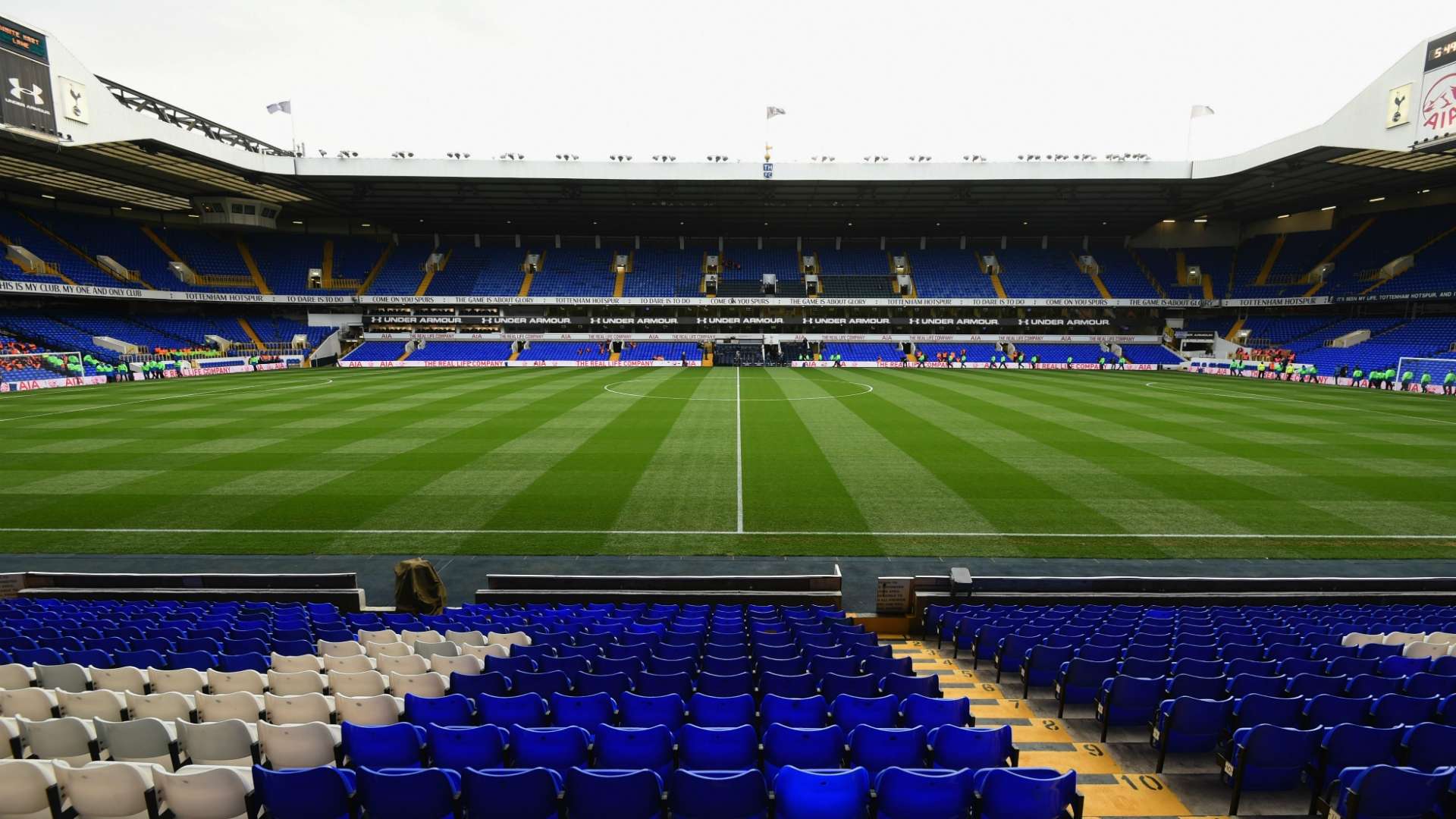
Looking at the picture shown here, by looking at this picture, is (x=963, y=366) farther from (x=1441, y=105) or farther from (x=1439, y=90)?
(x=1439, y=90)

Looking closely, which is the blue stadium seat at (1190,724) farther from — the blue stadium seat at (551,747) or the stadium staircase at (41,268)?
the stadium staircase at (41,268)

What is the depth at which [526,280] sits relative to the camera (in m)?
70.3

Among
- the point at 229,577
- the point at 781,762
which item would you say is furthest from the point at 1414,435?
the point at 229,577

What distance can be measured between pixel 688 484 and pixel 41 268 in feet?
200

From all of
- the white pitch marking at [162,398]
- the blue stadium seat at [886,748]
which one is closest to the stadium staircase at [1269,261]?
the blue stadium seat at [886,748]

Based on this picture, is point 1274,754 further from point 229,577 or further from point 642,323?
point 642,323

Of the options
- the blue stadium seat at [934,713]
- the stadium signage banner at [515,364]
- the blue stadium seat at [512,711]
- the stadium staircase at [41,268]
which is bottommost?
the blue stadium seat at [934,713]

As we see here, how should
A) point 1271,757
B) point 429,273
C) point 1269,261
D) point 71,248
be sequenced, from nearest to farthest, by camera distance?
point 1271,757 < point 71,248 < point 1269,261 < point 429,273

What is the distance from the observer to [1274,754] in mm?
4969

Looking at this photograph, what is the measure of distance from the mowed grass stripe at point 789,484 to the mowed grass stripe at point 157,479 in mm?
12491

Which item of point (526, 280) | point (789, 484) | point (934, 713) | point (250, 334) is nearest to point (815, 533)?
point (789, 484)

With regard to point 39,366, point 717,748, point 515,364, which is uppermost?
point 39,366

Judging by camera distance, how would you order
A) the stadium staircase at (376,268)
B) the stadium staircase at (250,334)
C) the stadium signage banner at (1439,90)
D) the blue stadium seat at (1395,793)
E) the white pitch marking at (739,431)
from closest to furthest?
the blue stadium seat at (1395,793) → the white pitch marking at (739,431) → the stadium signage banner at (1439,90) → the stadium staircase at (250,334) → the stadium staircase at (376,268)

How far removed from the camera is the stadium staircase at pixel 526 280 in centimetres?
6838
